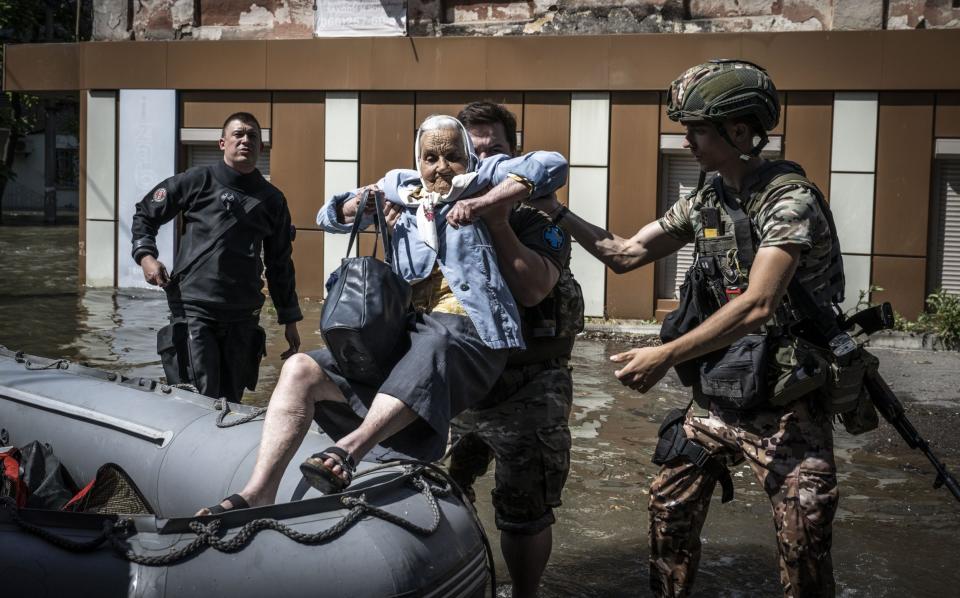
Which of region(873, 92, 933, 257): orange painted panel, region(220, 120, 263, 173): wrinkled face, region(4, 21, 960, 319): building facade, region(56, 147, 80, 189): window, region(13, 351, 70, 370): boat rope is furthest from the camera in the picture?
region(56, 147, 80, 189): window

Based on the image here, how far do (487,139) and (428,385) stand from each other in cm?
114

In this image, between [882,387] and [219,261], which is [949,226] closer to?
[219,261]

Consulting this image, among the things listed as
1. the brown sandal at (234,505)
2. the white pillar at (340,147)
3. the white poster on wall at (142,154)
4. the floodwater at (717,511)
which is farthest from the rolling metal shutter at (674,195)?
the brown sandal at (234,505)

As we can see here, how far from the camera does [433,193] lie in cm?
367

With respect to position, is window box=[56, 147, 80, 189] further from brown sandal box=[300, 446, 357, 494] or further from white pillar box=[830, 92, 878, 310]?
brown sandal box=[300, 446, 357, 494]

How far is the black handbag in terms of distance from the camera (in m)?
3.38

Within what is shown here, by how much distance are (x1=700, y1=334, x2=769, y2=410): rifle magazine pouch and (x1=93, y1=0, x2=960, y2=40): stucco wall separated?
28.8 feet

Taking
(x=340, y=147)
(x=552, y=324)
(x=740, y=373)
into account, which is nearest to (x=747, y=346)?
(x=740, y=373)

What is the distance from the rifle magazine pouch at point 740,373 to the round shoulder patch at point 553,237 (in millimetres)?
648

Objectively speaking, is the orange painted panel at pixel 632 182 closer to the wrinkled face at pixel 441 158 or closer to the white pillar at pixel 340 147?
the white pillar at pixel 340 147

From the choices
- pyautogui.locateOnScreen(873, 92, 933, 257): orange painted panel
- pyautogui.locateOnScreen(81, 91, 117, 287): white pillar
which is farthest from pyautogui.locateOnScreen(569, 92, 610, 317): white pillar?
pyautogui.locateOnScreen(81, 91, 117, 287): white pillar

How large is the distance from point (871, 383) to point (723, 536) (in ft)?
5.23

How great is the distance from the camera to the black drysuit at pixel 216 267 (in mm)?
5328

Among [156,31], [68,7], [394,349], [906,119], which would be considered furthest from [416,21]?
[68,7]
